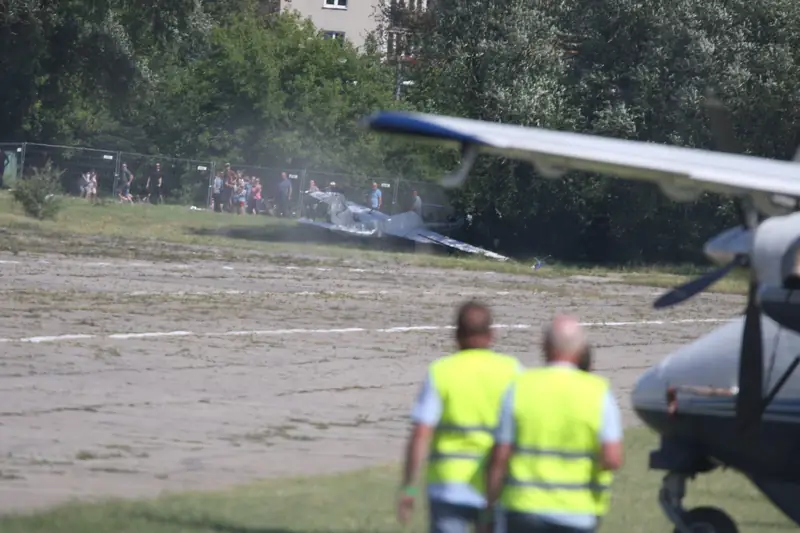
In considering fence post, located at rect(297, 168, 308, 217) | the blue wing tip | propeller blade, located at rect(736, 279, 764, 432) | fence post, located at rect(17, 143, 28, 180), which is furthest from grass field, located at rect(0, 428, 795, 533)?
fence post, located at rect(17, 143, 28, 180)

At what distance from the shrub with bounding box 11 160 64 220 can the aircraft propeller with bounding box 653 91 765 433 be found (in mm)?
35968

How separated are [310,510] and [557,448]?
13.4 feet

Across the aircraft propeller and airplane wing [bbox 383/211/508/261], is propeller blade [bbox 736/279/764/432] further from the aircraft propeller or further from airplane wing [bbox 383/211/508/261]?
airplane wing [bbox 383/211/508/261]

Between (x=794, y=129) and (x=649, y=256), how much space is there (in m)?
6.78

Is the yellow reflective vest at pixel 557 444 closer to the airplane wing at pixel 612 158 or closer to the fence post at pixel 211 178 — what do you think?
the airplane wing at pixel 612 158

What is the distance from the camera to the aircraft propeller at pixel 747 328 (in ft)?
23.7

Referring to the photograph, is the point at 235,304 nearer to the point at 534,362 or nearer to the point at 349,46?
the point at 534,362

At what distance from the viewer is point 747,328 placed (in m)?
7.61

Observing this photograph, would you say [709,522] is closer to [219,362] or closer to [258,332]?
[219,362]

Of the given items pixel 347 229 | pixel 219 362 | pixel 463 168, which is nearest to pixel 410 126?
pixel 463 168

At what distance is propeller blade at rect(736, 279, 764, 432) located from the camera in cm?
754

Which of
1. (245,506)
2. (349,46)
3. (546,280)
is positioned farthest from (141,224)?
(245,506)

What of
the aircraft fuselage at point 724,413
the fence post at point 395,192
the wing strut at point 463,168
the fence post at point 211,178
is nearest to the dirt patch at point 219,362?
the aircraft fuselage at point 724,413

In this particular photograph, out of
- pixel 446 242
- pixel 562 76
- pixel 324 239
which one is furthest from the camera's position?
pixel 562 76
